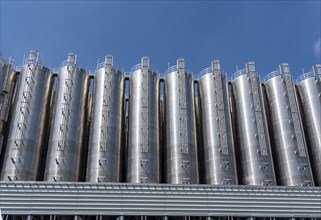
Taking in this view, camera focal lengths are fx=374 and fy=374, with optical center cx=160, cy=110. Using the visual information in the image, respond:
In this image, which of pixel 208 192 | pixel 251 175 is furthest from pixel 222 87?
pixel 208 192

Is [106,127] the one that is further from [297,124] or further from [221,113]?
[297,124]

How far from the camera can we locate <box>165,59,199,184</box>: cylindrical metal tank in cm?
4194

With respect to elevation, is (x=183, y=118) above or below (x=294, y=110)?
below

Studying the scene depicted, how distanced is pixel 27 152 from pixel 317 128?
35.3 m

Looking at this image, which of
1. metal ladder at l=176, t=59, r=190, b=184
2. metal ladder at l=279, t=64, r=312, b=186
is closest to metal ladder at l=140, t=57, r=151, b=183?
metal ladder at l=176, t=59, r=190, b=184

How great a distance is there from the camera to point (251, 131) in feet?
151

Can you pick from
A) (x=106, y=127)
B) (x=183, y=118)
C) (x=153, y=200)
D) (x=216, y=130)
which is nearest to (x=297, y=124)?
(x=216, y=130)

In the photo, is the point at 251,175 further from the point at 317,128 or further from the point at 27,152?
the point at 27,152

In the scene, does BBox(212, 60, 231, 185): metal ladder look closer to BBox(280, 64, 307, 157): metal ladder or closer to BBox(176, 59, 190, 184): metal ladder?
BBox(176, 59, 190, 184): metal ladder

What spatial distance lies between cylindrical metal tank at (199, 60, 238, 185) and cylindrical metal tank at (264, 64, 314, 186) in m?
6.22

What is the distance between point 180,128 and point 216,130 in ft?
14.6

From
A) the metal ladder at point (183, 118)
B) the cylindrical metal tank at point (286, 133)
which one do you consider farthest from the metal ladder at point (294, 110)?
the metal ladder at point (183, 118)

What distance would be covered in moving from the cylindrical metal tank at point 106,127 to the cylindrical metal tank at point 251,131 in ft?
48.3

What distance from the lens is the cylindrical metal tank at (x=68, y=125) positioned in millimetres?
40500
